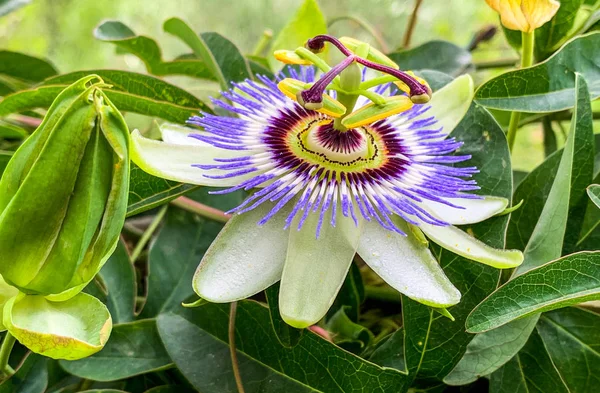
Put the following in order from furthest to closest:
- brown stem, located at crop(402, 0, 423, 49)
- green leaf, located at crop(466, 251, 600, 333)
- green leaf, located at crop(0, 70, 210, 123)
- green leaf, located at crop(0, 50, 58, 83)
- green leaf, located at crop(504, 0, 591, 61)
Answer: brown stem, located at crop(402, 0, 423, 49) < green leaf, located at crop(0, 50, 58, 83) < green leaf, located at crop(504, 0, 591, 61) < green leaf, located at crop(0, 70, 210, 123) < green leaf, located at crop(466, 251, 600, 333)

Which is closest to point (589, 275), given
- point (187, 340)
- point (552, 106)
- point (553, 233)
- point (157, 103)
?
point (553, 233)

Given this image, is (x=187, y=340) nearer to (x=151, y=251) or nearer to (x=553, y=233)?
(x=151, y=251)

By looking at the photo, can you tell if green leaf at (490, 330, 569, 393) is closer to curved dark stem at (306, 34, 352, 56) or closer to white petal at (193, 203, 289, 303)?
white petal at (193, 203, 289, 303)

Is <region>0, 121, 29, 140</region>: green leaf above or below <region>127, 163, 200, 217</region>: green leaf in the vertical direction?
above

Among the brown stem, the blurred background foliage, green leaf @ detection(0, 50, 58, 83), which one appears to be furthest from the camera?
the blurred background foliage

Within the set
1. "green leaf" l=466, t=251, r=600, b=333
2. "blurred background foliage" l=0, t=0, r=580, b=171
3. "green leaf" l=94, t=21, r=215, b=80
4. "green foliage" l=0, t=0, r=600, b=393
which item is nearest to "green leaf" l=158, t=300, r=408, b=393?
"green foliage" l=0, t=0, r=600, b=393

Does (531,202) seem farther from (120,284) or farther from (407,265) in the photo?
(120,284)
